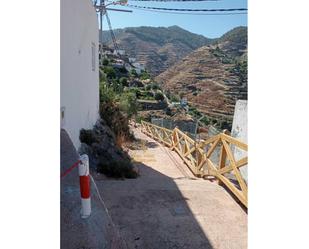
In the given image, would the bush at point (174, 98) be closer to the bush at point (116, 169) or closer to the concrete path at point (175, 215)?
the bush at point (116, 169)

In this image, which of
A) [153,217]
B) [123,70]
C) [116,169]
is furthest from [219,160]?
[123,70]

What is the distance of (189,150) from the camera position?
32.4 ft

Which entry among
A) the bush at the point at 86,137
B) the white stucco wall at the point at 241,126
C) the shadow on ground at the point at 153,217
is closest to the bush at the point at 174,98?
the bush at the point at 86,137

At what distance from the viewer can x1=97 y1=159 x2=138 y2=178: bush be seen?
7078mm

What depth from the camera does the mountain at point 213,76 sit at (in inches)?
2152

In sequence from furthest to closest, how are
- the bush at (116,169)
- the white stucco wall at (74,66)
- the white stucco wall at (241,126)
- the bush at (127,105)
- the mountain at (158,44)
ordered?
the mountain at (158,44), the bush at (127,105), the bush at (116,169), the white stucco wall at (241,126), the white stucco wall at (74,66)

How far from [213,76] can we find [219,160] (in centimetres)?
5943

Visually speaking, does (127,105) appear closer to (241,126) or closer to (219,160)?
(219,160)

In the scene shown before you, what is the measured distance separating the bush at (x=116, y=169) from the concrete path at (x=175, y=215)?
4.18 ft

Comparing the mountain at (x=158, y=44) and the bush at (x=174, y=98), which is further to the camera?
the mountain at (x=158, y=44)
